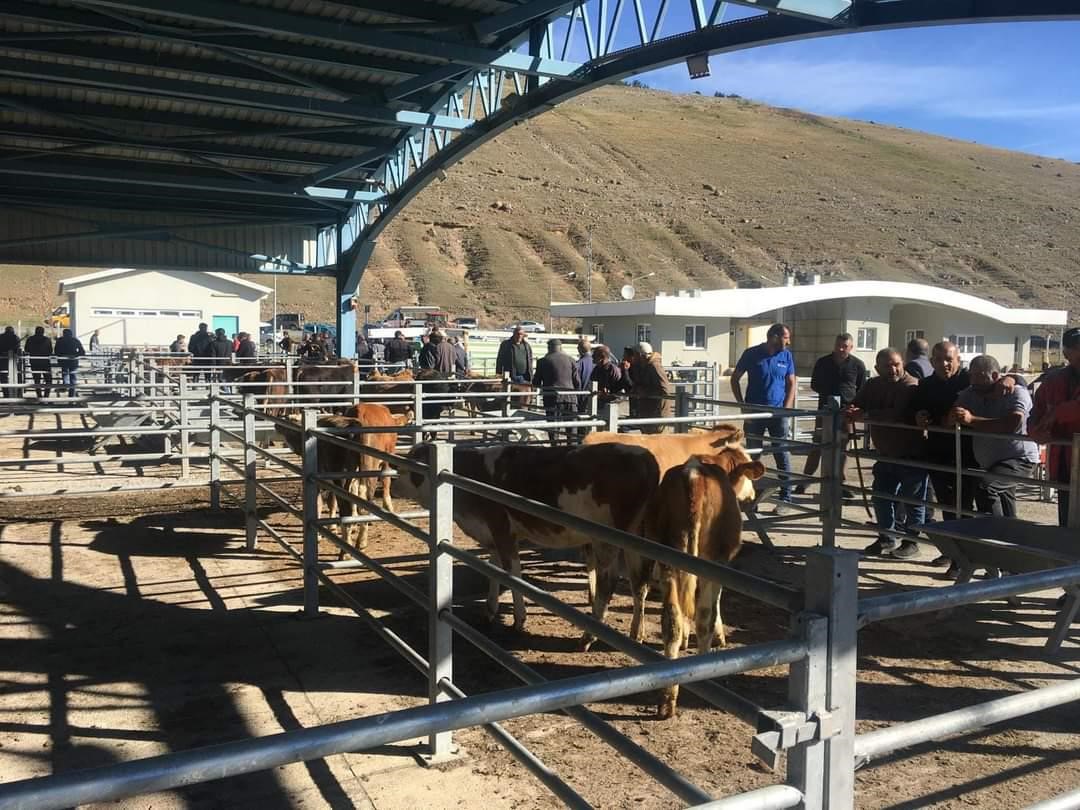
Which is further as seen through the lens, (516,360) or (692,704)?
(516,360)

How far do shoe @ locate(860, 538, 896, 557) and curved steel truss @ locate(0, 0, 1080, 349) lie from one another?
434 cm

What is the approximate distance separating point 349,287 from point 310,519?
16.2m

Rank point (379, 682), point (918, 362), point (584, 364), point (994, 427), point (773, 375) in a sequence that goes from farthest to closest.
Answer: point (584, 364)
point (773, 375)
point (918, 362)
point (994, 427)
point (379, 682)

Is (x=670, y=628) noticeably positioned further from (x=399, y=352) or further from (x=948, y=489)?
(x=399, y=352)

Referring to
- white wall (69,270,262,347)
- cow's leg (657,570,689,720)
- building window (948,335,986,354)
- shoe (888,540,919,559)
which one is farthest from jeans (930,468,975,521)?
white wall (69,270,262,347)

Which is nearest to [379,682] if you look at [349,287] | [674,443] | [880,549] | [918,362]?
[674,443]

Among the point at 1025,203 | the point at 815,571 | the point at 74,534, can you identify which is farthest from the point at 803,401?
the point at 1025,203

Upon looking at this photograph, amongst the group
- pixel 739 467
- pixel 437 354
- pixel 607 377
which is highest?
pixel 437 354

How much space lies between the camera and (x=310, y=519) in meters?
5.81

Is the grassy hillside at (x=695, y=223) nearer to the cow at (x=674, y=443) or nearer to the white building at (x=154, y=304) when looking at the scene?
the white building at (x=154, y=304)

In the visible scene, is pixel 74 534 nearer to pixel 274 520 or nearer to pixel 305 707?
pixel 274 520

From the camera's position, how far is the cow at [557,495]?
515 cm

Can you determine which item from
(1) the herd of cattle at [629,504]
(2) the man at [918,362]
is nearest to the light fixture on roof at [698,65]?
(2) the man at [918,362]

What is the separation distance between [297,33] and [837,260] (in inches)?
3419
